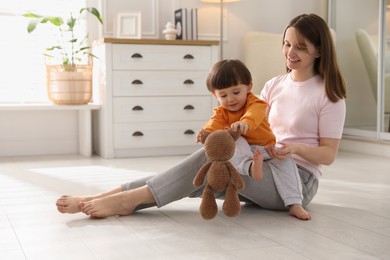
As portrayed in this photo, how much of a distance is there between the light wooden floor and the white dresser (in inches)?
48.4

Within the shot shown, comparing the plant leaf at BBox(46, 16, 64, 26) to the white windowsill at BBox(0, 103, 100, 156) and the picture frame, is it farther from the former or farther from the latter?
the white windowsill at BBox(0, 103, 100, 156)

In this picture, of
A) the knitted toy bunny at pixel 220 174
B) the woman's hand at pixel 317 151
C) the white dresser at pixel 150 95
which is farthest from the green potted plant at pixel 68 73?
the knitted toy bunny at pixel 220 174

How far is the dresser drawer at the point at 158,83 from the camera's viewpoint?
3.99 meters

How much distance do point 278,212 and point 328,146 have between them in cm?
29

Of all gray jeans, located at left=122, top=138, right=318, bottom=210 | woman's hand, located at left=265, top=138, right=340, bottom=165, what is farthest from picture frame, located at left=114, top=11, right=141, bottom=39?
woman's hand, located at left=265, top=138, right=340, bottom=165

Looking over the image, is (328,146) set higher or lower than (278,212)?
higher

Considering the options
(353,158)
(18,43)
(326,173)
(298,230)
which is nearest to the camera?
(298,230)

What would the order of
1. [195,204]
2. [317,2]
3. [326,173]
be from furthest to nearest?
1. [317,2]
2. [326,173]
3. [195,204]

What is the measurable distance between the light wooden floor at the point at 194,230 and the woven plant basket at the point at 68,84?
1.31 metres

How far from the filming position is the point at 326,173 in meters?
3.18

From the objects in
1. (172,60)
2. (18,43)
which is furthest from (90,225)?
(18,43)

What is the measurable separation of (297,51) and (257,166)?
0.46 meters

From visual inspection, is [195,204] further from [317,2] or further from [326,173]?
[317,2]

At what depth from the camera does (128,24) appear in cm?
422
